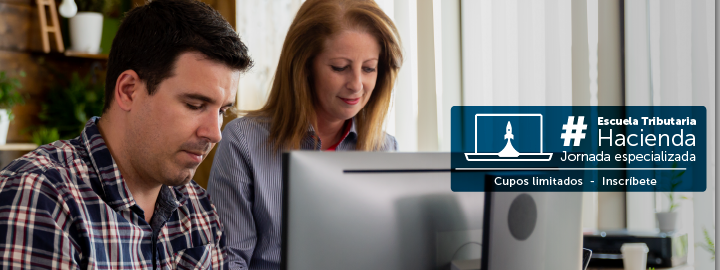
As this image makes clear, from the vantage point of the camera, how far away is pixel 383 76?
5.51ft

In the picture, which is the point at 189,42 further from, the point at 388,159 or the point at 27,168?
the point at 388,159

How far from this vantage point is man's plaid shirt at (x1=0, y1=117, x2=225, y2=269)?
36.0 inches

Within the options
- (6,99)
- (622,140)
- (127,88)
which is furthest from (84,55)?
(622,140)

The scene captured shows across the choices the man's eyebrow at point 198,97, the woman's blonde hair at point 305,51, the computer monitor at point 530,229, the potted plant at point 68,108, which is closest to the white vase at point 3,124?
the potted plant at point 68,108

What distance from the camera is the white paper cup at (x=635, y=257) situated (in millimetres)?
1533

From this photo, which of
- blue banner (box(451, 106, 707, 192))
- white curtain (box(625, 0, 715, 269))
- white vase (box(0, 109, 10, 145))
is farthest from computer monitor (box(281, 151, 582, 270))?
white vase (box(0, 109, 10, 145))

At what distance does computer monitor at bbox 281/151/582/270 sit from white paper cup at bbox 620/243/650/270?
70cm

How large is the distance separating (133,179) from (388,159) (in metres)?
0.60

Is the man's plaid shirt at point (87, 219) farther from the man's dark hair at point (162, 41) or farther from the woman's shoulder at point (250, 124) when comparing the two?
the woman's shoulder at point (250, 124)

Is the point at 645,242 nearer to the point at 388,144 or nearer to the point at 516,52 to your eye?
the point at 388,144

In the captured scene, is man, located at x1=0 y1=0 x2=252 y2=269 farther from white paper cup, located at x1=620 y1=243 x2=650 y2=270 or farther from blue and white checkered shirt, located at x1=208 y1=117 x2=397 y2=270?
white paper cup, located at x1=620 y1=243 x2=650 y2=270

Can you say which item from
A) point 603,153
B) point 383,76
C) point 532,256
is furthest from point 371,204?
point 603,153

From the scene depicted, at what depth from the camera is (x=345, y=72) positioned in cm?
154

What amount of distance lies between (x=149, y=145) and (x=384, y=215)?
549 millimetres
